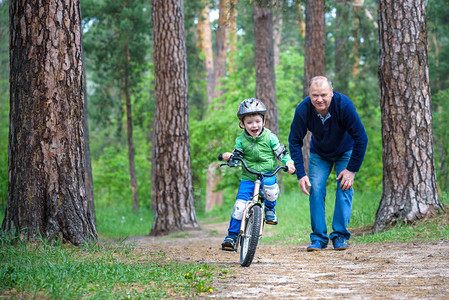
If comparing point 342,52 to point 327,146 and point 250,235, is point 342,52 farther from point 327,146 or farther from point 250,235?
point 250,235

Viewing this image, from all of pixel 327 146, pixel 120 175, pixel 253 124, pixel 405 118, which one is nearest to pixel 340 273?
pixel 253 124

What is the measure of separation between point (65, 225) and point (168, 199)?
190 inches

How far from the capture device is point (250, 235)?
17.7 feet

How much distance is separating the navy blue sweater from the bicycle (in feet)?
3.13

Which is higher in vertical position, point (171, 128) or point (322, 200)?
point (171, 128)

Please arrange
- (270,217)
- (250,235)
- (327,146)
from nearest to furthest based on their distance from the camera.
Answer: (250,235)
(270,217)
(327,146)

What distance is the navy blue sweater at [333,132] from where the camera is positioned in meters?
6.25

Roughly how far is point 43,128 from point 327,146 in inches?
139

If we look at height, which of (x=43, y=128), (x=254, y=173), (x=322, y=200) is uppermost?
(x=43, y=128)

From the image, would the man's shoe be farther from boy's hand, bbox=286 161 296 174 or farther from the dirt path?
boy's hand, bbox=286 161 296 174

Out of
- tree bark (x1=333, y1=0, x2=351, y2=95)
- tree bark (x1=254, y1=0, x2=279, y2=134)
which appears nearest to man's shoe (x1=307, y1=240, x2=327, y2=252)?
tree bark (x1=254, y1=0, x2=279, y2=134)

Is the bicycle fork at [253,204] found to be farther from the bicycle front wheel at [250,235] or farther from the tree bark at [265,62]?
the tree bark at [265,62]

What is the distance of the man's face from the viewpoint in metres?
6.09

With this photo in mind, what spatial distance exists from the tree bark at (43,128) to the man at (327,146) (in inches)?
110
